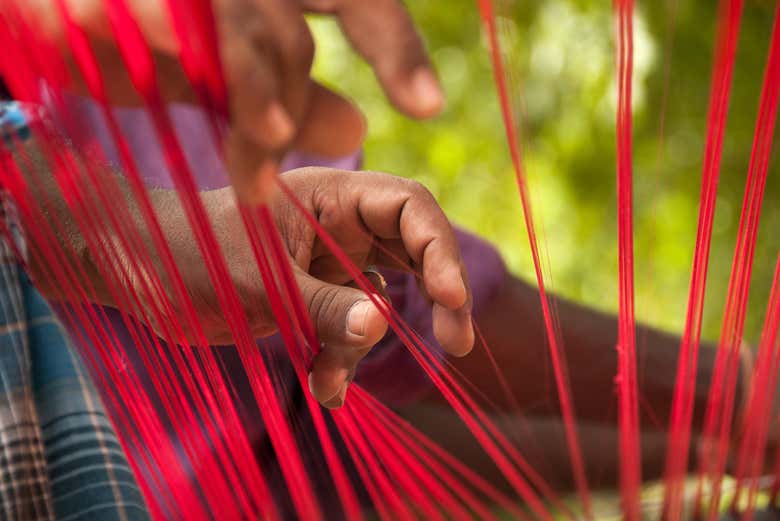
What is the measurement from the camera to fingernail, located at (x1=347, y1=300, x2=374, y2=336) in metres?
0.24

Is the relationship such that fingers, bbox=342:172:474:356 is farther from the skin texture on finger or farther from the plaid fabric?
the plaid fabric

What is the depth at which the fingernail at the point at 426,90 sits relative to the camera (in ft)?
0.59

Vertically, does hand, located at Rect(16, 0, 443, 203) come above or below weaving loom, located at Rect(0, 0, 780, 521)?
above

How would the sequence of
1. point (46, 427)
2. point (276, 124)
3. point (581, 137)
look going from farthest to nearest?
1. point (581, 137)
2. point (46, 427)
3. point (276, 124)

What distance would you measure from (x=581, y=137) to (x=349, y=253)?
665mm

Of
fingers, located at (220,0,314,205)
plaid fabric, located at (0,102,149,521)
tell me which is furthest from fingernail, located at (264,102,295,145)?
plaid fabric, located at (0,102,149,521)

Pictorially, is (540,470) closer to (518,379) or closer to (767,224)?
(518,379)

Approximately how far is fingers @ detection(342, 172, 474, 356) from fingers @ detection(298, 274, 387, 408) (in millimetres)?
17

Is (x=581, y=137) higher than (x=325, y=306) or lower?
lower

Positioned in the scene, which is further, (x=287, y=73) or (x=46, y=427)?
(x=46, y=427)

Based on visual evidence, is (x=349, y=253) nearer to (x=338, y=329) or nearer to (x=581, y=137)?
(x=338, y=329)

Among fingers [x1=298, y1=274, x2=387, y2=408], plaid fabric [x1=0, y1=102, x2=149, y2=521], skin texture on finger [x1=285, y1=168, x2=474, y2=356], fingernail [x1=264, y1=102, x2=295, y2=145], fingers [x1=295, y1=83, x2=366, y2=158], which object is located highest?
fingernail [x1=264, y1=102, x2=295, y2=145]

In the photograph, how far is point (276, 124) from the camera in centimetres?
17

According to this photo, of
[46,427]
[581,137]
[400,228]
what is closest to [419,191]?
[400,228]
